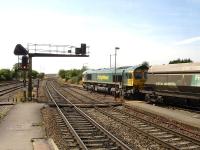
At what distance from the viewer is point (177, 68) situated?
27531 millimetres

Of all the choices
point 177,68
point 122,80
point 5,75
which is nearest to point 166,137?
point 177,68

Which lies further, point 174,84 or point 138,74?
point 138,74

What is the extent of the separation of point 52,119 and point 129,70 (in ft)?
59.2

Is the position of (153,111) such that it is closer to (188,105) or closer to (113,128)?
(188,105)

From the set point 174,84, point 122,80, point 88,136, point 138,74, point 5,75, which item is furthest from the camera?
point 5,75

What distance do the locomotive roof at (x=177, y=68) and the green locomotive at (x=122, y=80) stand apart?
5.50 meters

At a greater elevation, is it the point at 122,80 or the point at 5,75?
the point at 5,75

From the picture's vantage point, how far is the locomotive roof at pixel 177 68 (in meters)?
24.9

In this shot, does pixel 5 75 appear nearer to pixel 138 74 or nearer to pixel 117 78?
pixel 117 78

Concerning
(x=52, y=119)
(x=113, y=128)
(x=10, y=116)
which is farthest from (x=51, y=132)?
(x=10, y=116)

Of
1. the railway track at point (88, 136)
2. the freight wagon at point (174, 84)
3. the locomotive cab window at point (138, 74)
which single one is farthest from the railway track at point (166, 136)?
Result: the locomotive cab window at point (138, 74)

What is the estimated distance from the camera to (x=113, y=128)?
61.4 ft

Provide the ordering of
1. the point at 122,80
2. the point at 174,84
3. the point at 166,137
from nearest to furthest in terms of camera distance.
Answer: the point at 166,137
the point at 174,84
the point at 122,80

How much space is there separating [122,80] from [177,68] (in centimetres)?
1363
